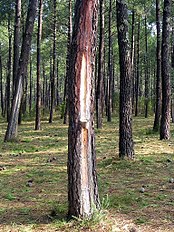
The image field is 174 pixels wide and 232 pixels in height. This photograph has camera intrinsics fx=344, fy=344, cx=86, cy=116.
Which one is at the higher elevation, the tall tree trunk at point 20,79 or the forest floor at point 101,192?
the tall tree trunk at point 20,79

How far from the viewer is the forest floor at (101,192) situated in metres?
4.73

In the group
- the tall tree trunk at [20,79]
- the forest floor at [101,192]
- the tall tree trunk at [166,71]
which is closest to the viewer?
the forest floor at [101,192]

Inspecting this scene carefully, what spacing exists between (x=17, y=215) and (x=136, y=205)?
6.28ft

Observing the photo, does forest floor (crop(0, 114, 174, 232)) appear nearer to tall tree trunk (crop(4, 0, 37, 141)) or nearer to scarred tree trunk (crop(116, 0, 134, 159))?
scarred tree trunk (crop(116, 0, 134, 159))

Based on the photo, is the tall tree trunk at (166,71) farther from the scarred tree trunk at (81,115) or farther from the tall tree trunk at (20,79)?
the scarred tree trunk at (81,115)

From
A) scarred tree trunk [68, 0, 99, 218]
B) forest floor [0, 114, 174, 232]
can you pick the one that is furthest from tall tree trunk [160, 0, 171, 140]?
scarred tree trunk [68, 0, 99, 218]

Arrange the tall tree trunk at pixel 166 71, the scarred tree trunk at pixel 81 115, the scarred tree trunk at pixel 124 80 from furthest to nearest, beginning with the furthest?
the tall tree trunk at pixel 166 71, the scarred tree trunk at pixel 124 80, the scarred tree trunk at pixel 81 115

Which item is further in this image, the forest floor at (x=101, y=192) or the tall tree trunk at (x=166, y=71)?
the tall tree trunk at (x=166, y=71)

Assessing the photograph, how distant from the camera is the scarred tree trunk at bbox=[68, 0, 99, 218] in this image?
461 cm

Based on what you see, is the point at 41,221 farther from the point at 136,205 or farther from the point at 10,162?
the point at 10,162

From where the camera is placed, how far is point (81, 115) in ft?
15.1

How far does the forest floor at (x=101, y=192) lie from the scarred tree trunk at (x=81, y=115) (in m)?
0.29

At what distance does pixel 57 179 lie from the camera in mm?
7445

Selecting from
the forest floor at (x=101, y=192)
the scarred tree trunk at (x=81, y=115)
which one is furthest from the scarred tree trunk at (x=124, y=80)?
the scarred tree trunk at (x=81, y=115)
